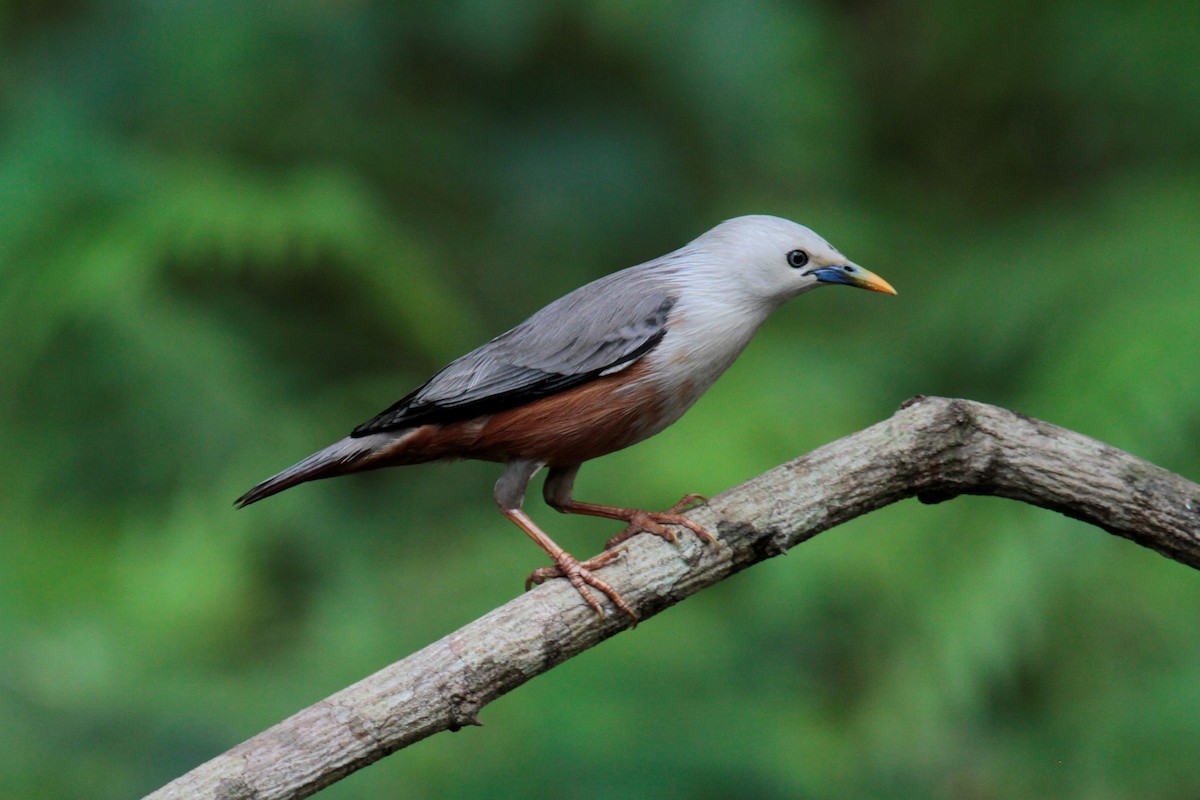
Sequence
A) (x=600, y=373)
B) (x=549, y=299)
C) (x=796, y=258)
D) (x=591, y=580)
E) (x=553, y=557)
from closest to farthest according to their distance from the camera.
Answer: (x=591, y=580) < (x=553, y=557) < (x=600, y=373) < (x=796, y=258) < (x=549, y=299)

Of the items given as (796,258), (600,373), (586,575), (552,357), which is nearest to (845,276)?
(796,258)

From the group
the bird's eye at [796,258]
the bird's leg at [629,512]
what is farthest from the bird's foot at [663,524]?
the bird's eye at [796,258]

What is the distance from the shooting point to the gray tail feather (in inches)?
164

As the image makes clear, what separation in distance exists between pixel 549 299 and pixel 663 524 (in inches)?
140

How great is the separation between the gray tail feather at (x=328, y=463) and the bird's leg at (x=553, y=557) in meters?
0.40

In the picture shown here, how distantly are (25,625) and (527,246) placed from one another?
130 inches

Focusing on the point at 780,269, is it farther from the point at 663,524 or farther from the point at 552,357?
the point at 663,524

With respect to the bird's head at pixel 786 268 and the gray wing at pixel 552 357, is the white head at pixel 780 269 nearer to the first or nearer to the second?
the bird's head at pixel 786 268

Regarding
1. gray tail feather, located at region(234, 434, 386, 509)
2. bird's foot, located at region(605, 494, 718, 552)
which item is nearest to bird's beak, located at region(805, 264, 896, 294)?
bird's foot, located at region(605, 494, 718, 552)


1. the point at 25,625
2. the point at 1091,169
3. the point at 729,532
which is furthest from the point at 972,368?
the point at 25,625

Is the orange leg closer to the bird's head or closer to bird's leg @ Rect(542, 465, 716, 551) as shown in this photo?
bird's leg @ Rect(542, 465, 716, 551)

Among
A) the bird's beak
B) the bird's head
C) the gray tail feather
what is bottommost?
the bird's beak

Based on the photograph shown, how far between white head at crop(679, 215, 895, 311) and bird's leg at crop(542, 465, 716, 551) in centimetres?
68

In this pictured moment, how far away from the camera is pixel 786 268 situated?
417cm
